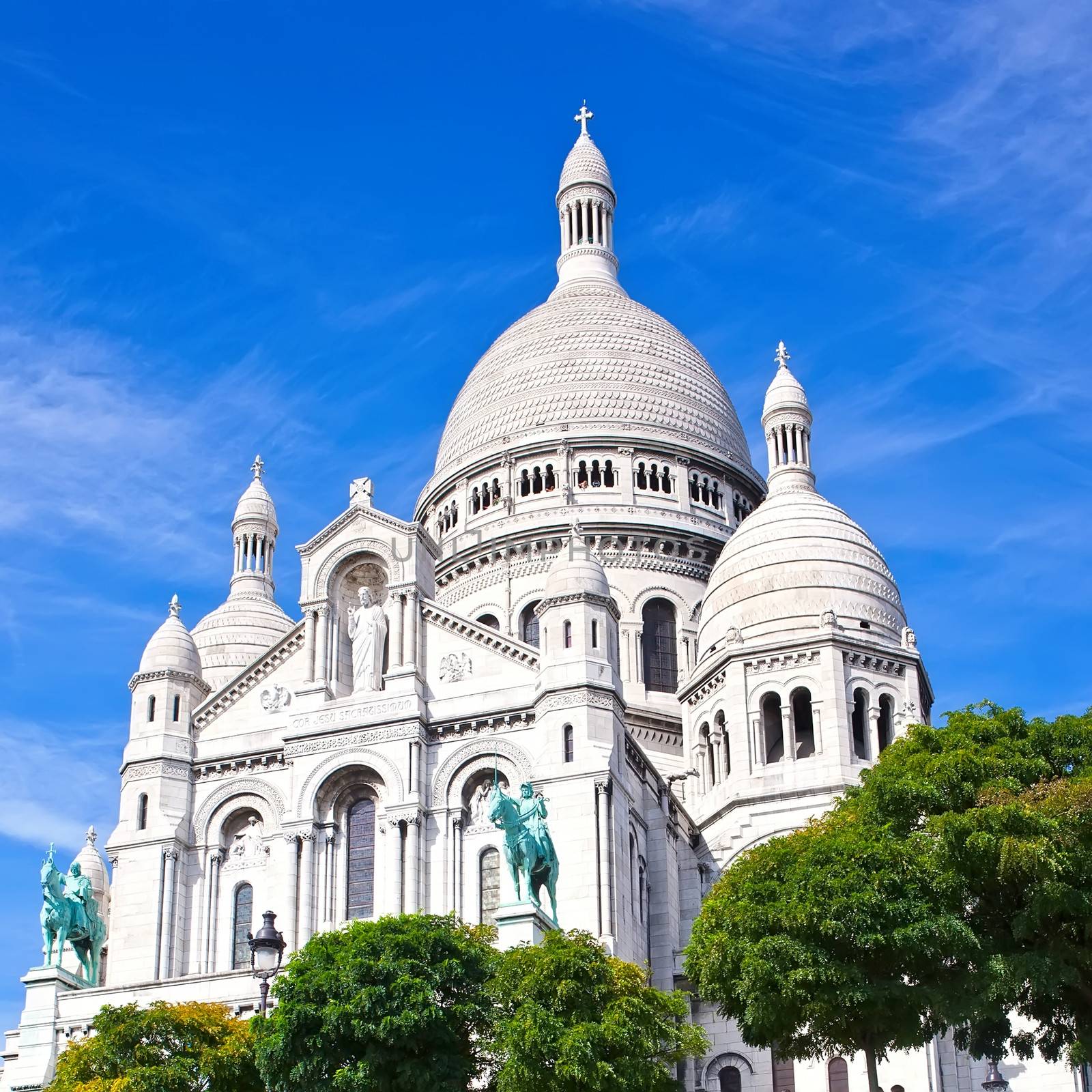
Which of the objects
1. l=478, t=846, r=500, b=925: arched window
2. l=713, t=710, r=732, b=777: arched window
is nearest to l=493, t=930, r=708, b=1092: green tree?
l=478, t=846, r=500, b=925: arched window

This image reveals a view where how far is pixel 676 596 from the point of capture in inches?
3100

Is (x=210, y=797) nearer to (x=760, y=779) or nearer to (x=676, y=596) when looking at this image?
(x=760, y=779)

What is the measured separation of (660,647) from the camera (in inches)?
3073

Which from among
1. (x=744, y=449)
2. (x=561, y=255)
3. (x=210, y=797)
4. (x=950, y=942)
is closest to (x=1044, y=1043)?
(x=950, y=942)

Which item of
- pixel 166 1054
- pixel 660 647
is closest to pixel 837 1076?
pixel 166 1054

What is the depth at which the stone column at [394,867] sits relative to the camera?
2224 inches

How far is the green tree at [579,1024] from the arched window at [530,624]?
3296 cm

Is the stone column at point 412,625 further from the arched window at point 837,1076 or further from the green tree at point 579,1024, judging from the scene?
the arched window at point 837,1076

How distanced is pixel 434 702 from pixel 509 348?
32.5 meters

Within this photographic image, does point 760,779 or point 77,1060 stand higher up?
point 760,779

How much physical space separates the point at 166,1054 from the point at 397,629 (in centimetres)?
1856

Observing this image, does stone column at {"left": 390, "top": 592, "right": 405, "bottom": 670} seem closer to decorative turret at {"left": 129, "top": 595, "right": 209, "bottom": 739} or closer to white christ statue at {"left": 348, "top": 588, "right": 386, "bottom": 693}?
white christ statue at {"left": 348, "top": 588, "right": 386, "bottom": 693}

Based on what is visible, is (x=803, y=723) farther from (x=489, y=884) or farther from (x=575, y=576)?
(x=489, y=884)

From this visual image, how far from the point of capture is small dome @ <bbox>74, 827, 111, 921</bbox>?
253 ft
